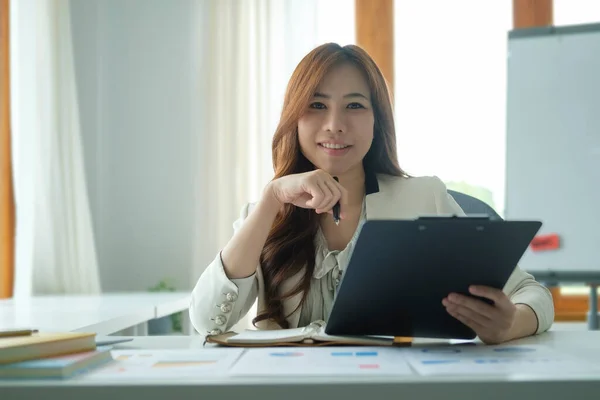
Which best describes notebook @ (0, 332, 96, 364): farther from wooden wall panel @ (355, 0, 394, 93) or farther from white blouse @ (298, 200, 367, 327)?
wooden wall panel @ (355, 0, 394, 93)

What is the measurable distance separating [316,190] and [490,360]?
474mm

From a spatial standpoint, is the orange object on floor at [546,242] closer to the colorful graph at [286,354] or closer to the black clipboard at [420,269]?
the black clipboard at [420,269]

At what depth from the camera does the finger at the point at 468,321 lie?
107 centimetres

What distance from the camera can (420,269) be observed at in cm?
99

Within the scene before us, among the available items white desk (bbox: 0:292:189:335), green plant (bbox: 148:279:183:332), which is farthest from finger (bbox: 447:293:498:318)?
green plant (bbox: 148:279:183:332)

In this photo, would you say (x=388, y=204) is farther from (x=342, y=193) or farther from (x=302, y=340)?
(x=302, y=340)

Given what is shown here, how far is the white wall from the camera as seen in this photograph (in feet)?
11.8

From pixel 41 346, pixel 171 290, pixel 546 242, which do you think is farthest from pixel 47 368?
pixel 171 290

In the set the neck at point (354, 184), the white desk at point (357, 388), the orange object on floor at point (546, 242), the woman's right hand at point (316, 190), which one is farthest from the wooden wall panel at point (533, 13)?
the white desk at point (357, 388)

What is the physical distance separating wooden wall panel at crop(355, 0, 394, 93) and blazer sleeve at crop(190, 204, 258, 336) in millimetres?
2280

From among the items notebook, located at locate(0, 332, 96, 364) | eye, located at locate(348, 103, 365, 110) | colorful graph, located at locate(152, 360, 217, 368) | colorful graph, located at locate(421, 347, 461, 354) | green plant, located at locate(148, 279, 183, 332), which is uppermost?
eye, located at locate(348, 103, 365, 110)

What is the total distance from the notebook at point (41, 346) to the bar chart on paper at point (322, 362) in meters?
0.21

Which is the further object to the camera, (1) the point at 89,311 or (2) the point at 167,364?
(1) the point at 89,311

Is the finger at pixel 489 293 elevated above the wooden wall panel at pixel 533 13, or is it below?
below
